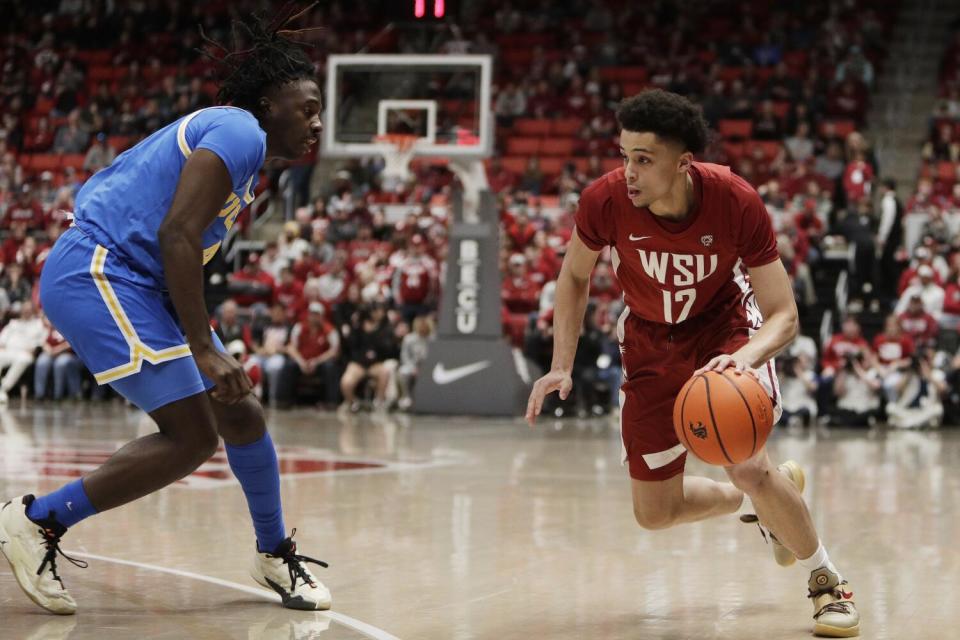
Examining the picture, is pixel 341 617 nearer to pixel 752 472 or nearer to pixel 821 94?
pixel 752 472

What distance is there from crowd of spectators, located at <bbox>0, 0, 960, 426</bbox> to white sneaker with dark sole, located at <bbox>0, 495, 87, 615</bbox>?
972 centimetres

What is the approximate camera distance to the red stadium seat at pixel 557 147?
20641 millimetres

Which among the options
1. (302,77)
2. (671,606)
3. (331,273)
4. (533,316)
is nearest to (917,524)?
(671,606)

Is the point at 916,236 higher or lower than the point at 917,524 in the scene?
higher

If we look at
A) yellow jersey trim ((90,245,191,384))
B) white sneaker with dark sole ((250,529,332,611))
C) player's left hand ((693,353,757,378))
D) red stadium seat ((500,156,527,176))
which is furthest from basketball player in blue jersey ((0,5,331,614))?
red stadium seat ((500,156,527,176))

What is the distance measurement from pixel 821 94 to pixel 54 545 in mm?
17698

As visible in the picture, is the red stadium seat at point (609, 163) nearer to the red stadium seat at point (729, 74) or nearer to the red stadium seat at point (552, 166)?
the red stadium seat at point (552, 166)

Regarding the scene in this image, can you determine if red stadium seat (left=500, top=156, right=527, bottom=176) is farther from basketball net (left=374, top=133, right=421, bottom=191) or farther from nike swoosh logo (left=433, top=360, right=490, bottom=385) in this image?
nike swoosh logo (left=433, top=360, right=490, bottom=385)

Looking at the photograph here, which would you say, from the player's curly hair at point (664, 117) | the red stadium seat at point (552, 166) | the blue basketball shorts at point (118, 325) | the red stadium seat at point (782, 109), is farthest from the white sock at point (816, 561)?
the red stadium seat at point (782, 109)

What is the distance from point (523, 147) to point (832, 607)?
55.1 feet

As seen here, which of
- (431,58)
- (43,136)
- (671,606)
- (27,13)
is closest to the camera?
(671,606)

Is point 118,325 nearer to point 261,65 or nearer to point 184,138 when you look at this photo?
point 184,138

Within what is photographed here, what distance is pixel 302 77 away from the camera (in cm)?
462

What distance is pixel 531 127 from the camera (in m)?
21.2
